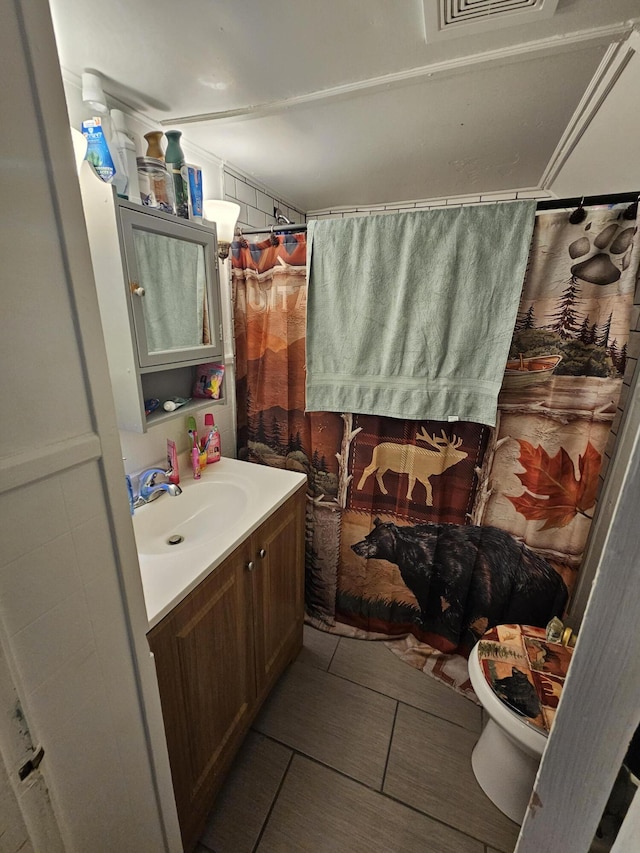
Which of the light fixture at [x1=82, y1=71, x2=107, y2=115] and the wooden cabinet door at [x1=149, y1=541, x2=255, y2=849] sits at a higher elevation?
the light fixture at [x1=82, y1=71, x2=107, y2=115]

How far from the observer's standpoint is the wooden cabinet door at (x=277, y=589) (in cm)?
122

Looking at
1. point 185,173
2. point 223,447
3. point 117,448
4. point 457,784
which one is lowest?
point 457,784

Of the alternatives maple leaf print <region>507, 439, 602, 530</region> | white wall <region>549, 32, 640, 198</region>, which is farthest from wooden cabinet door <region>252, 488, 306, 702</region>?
white wall <region>549, 32, 640, 198</region>

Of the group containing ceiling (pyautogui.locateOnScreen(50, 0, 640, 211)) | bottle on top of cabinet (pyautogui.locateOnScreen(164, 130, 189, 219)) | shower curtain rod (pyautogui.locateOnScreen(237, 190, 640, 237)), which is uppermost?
ceiling (pyautogui.locateOnScreen(50, 0, 640, 211))

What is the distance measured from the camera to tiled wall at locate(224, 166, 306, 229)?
1.59m

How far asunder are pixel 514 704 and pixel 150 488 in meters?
1.35

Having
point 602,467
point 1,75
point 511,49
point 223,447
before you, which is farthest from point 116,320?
point 602,467

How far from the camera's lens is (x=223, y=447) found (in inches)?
70.6

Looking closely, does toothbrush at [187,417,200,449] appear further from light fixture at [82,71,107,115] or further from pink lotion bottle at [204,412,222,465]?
light fixture at [82,71,107,115]

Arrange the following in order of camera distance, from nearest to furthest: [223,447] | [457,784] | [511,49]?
[511,49]
[457,784]
[223,447]

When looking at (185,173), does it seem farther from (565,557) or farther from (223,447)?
(565,557)

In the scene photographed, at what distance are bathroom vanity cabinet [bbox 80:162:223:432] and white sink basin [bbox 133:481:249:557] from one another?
328 millimetres

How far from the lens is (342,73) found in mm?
1012

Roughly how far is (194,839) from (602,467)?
175 centimetres
